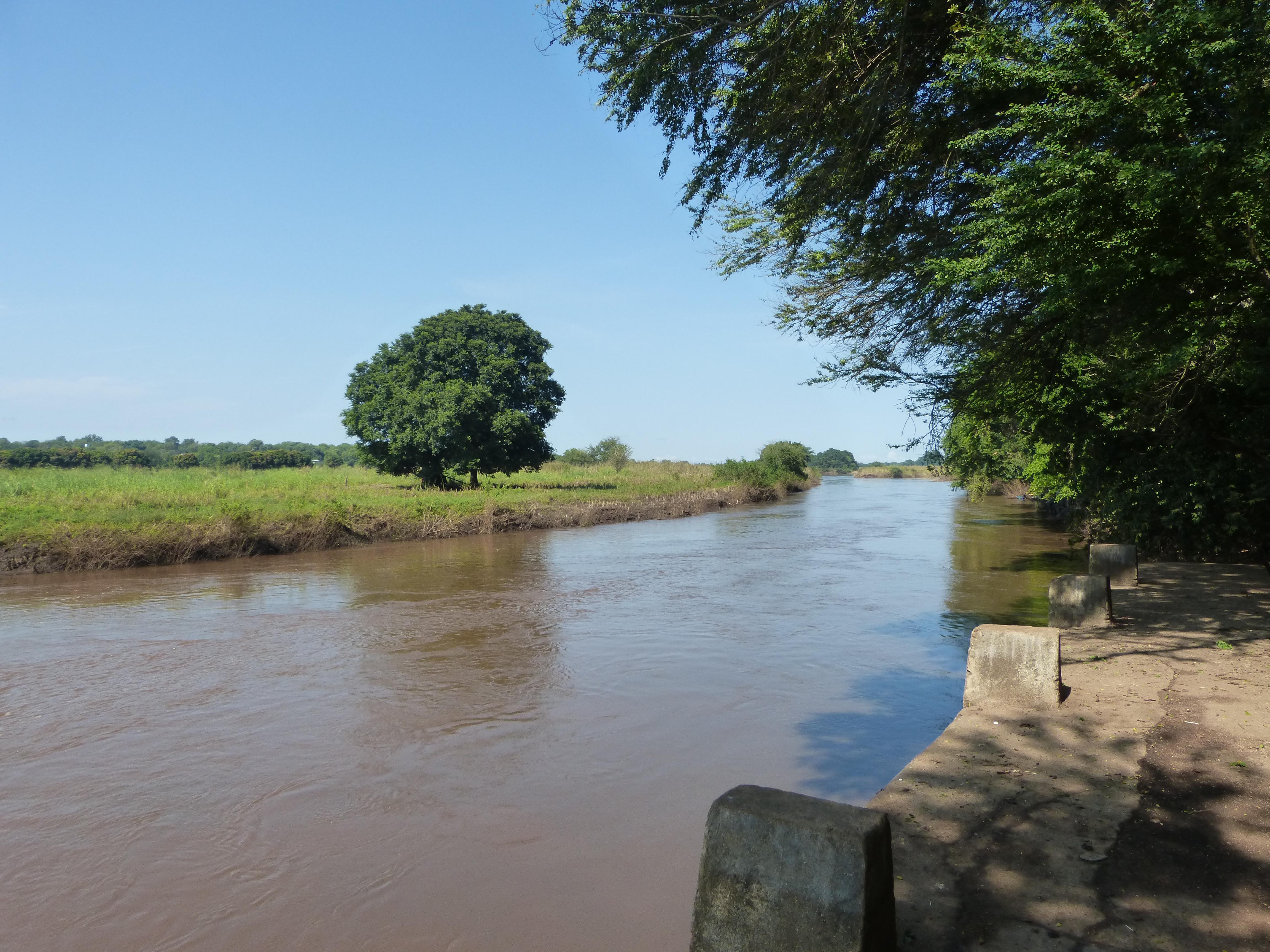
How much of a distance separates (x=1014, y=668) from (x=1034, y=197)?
10.2 feet

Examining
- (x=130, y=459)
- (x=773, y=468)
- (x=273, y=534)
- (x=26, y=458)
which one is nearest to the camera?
(x=273, y=534)

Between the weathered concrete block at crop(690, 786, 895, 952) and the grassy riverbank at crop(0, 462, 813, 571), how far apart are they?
18.7 m

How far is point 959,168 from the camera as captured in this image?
7.84m

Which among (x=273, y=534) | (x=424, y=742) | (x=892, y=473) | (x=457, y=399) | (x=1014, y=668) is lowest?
(x=424, y=742)

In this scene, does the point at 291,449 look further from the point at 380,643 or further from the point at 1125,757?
the point at 1125,757

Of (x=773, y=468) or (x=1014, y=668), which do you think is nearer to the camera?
(x=1014, y=668)

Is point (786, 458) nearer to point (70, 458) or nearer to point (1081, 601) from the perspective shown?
point (70, 458)

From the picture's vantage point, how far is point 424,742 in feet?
22.7

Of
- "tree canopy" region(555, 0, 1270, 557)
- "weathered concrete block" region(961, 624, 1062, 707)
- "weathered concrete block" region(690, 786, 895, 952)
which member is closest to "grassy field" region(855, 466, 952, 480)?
"tree canopy" region(555, 0, 1270, 557)

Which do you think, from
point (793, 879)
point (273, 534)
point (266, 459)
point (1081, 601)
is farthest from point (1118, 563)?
point (266, 459)

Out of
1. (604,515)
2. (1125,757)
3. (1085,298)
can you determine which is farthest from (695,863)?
(604,515)

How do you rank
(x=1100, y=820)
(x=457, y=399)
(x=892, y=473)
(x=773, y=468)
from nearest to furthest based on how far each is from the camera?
(x=1100, y=820), (x=457, y=399), (x=773, y=468), (x=892, y=473)

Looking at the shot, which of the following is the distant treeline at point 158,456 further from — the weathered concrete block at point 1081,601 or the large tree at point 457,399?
the weathered concrete block at point 1081,601

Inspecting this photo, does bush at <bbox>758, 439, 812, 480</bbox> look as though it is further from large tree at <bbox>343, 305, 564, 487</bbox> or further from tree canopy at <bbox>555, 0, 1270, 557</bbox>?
tree canopy at <bbox>555, 0, 1270, 557</bbox>
